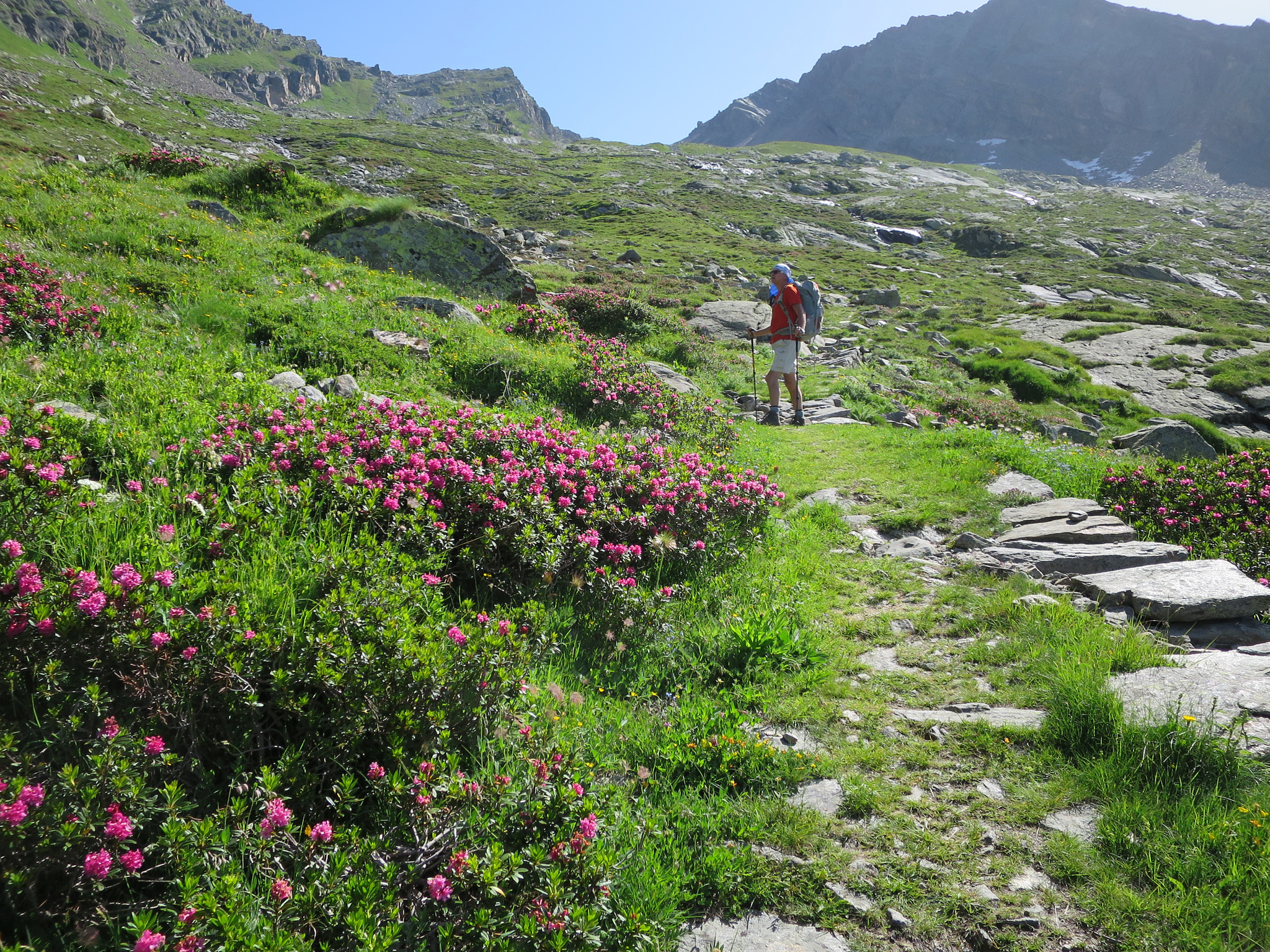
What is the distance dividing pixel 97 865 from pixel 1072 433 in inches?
854

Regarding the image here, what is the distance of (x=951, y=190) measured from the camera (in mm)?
138625

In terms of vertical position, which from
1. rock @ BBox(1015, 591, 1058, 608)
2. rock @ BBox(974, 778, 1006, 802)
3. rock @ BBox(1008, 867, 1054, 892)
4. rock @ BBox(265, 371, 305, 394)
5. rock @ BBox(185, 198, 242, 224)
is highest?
rock @ BBox(185, 198, 242, 224)

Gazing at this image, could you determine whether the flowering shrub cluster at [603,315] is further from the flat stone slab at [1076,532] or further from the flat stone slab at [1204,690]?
the flat stone slab at [1204,690]

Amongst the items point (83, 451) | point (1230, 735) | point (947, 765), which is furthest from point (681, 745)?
point (83, 451)

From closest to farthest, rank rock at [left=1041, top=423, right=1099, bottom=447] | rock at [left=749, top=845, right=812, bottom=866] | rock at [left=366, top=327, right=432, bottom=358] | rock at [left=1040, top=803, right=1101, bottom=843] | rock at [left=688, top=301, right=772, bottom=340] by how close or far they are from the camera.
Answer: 1. rock at [left=749, top=845, right=812, bottom=866]
2. rock at [left=1040, top=803, right=1101, bottom=843]
3. rock at [left=366, top=327, right=432, bottom=358]
4. rock at [left=1041, top=423, right=1099, bottom=447]
5. rock at [left=688, top=301, right=772, bottom=340]

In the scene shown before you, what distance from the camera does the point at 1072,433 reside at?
1797 cm

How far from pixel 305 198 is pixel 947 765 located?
22190 mm

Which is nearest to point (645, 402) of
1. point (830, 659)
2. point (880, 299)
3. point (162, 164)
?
point (830, 659)

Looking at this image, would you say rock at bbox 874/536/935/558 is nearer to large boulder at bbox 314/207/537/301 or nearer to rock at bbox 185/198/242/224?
large boulder at bbox 314/207/537/301

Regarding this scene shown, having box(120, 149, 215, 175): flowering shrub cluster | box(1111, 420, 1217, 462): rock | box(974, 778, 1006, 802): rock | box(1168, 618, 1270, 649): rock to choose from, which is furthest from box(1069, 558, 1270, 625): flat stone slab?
box(120, 149, 215, 175): flowering shrub cluster

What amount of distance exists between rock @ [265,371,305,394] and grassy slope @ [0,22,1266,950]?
0.28 m

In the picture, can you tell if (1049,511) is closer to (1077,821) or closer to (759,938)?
(1077,821)

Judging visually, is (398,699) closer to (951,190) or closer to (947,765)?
(947,765)

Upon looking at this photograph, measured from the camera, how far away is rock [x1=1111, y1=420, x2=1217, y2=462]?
15.6 m
